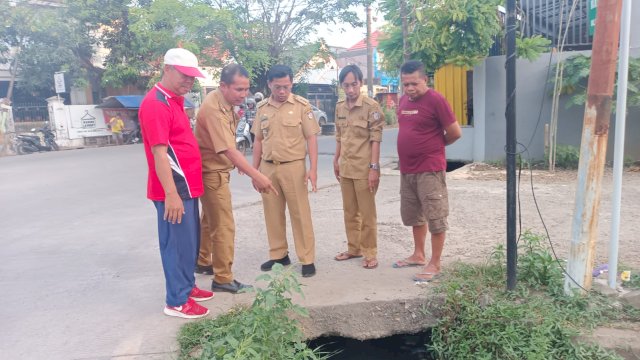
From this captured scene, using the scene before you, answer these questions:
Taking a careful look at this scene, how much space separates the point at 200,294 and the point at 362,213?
56.4 inches

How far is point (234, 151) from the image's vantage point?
3.46 meters

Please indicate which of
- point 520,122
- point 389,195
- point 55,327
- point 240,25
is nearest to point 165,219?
point 55,327

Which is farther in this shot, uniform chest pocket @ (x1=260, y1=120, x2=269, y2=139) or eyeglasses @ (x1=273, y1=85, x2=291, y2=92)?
uniform chest pocket @ (x1=260, y1=120, x2=269, y2=139)

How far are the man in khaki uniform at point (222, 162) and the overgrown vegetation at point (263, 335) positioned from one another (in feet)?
2.42

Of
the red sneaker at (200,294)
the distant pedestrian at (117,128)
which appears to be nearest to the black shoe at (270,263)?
the red sneaker at (200,294)

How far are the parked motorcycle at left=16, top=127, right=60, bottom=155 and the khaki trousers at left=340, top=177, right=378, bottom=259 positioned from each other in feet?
53.9

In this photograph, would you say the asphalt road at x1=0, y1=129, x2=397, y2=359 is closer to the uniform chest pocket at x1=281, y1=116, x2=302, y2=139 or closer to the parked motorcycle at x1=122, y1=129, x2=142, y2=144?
the uniform chest pocket at x1=281, y1=116, x2=302, y2=139

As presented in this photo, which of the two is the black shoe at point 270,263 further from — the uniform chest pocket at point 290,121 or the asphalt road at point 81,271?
the uniform chest pocket at point 290,121

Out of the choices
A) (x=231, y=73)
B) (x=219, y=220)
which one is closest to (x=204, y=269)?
(x=219, y=220)

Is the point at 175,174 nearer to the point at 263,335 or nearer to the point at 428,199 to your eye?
the point at 263,335

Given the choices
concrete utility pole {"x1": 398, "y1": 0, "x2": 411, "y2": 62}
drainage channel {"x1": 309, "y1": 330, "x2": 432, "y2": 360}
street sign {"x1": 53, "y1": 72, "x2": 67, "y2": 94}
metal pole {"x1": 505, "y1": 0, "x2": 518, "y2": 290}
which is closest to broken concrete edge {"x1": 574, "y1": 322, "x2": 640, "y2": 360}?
metal pole {"x1": 505, "y1": 0, "x2": 518, "y2": 290}

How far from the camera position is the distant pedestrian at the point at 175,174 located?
3014 mm

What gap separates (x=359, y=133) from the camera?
13.4 feet

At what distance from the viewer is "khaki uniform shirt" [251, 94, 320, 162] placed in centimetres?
393
